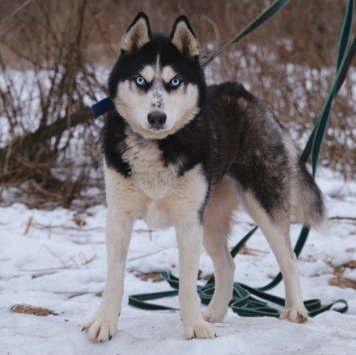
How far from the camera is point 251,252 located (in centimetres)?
480

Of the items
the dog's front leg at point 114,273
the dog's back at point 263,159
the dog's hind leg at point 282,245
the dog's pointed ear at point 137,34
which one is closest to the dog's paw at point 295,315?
the dog's hind leg at point 282,245

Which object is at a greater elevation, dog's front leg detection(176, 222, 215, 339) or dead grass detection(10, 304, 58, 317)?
dog's front leg detection(176, 222, 215, 339)

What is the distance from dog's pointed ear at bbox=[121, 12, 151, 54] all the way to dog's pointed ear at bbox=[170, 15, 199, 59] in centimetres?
12

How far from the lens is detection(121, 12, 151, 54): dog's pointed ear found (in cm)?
281

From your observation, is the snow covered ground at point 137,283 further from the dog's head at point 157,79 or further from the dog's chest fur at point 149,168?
the dog's head at point 157,79

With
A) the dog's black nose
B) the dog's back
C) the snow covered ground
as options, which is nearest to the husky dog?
the dog's black nose

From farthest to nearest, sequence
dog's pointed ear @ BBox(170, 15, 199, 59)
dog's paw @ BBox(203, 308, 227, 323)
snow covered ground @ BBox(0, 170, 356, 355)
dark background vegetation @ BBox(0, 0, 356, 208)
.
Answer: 1. dark background vegetation @ BBox(0, 0, 356, 208)
2. dog's paw @ BBox(203, 308, 227, 323)
3. dog's pointed ear @ BBox(170, 15, 199, 59)
4. snow covered ground @ BBox(0, 170, 356, 355)

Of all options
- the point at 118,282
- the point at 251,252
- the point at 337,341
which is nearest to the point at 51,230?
the point at 251,252

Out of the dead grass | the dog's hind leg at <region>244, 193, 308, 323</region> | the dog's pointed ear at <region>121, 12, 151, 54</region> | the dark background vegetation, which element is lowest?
the dead grass

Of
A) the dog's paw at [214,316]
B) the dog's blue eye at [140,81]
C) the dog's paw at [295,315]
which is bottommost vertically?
the dog's paw at [214,316]

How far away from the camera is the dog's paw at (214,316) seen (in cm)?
340

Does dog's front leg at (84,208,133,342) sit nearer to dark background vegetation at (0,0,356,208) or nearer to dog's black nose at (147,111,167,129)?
dog's black nose at (147,111,167,129)

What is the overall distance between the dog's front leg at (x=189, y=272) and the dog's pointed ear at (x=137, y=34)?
0.80 meters

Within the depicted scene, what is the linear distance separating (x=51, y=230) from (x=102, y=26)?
215 cm
